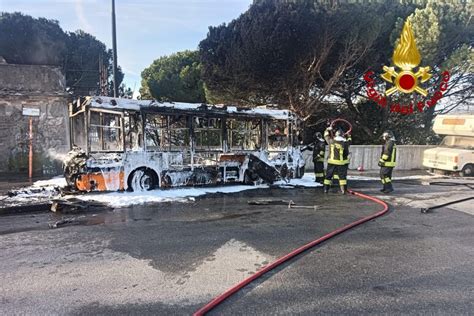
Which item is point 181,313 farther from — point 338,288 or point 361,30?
point 361,30

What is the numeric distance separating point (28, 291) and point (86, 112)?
537 cm

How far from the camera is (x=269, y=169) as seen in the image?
10.6m

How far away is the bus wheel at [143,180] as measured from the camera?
880cm

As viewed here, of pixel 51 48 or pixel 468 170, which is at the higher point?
pixel 51 48

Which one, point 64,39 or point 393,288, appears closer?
point 393,288

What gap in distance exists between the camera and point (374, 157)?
16.5 meters

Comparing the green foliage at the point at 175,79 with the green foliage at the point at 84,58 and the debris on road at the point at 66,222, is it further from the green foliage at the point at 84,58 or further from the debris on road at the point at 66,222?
the debris on road at the point at 66,222

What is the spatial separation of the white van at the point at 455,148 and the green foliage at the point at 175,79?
12890 millimetres

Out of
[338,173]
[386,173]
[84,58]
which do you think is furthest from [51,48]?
[386,173]

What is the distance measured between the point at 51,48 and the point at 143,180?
1563 centimetres

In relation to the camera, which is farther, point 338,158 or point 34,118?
point 34,118

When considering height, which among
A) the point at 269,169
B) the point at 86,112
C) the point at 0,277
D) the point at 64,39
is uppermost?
the point at 64,39

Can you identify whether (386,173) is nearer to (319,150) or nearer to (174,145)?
(319,150)

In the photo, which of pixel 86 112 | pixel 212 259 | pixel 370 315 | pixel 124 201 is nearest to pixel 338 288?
pixel 370 315
